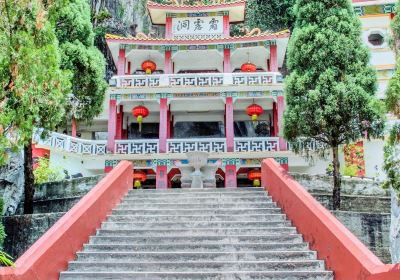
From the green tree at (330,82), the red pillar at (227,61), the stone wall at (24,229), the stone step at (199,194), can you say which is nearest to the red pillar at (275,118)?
the red pillar at (227,61)

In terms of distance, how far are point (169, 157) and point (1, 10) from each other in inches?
479

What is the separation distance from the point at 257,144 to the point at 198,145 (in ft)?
7.38

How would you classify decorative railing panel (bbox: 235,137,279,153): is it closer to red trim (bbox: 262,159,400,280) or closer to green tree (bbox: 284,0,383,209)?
green tree (bbox: 284,0,383,209)

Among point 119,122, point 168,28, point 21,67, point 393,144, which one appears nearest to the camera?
Result: point 21,67

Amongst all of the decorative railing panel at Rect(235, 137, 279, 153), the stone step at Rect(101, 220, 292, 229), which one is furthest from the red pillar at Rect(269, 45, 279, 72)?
the stone step at Rect(101, 220, 292, 229)

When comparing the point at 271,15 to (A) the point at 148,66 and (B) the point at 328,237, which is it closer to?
(A) the point at 148,66

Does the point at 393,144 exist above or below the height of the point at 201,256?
above

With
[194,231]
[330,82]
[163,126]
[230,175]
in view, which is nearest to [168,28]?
[163,126]

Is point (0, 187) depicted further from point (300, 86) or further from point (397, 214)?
point (397, 214)

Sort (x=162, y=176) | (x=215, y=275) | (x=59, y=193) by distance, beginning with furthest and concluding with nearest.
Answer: (x=162, y=176) < (x=59, y=193) < (x=215, y=275)

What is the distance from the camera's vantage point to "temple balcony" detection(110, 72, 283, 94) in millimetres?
18125

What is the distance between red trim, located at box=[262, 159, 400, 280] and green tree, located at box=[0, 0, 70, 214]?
4455mm

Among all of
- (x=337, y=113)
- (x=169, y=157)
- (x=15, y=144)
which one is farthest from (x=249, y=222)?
→ (x=169, y=157)

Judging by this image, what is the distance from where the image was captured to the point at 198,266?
7.09m
